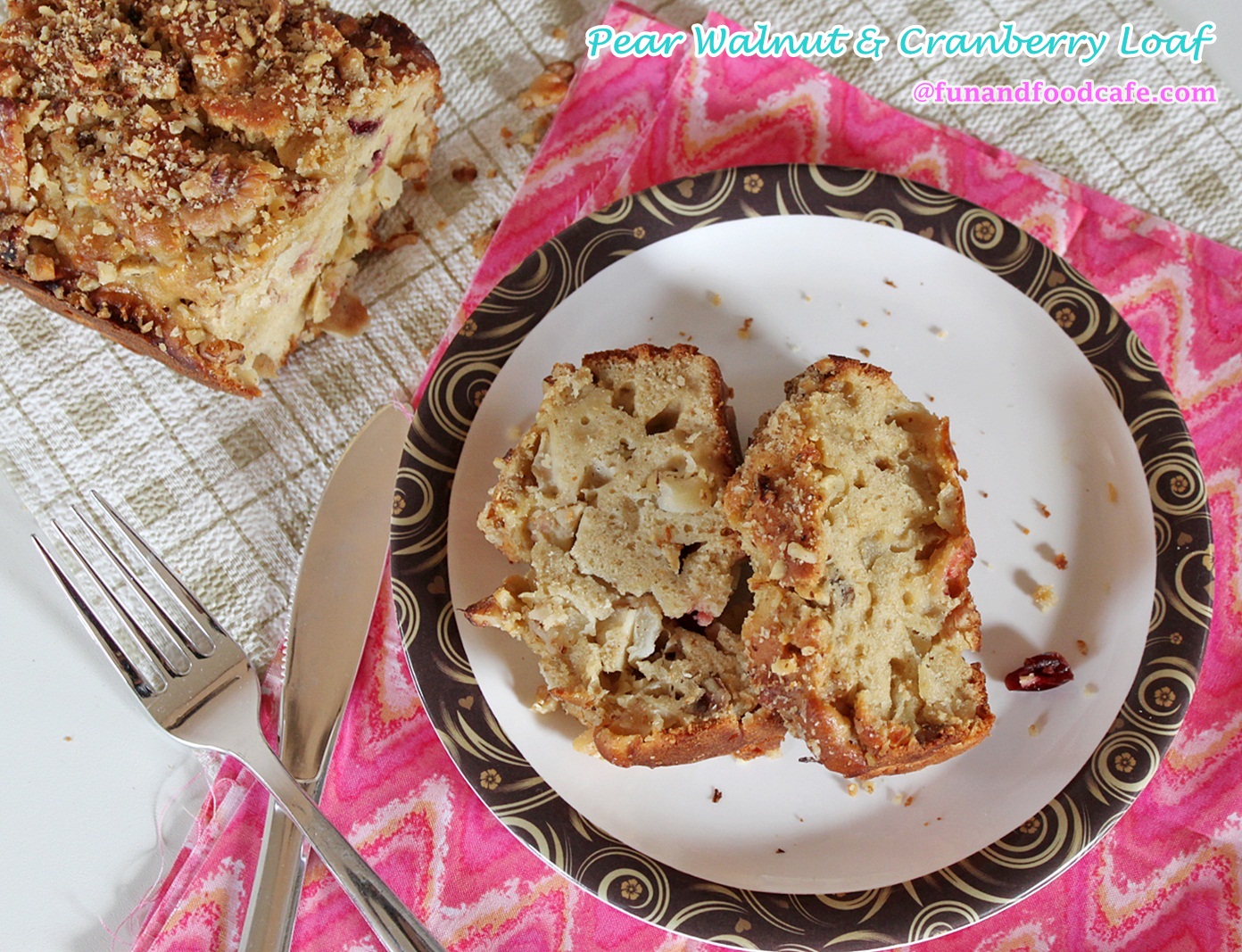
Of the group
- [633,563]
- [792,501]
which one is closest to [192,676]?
[633,563]

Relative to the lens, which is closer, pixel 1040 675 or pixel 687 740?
pixel 687 740

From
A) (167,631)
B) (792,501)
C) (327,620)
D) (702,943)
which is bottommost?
(702,943)

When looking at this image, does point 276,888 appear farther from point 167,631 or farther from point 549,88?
point 549,88

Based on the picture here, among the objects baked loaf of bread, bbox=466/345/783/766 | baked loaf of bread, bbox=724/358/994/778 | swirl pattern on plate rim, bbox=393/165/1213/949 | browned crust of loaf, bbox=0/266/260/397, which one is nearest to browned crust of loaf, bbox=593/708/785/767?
baked loaf of bread, bbox=466/345/783/766

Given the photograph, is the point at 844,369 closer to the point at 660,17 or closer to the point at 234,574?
the point at 660,17

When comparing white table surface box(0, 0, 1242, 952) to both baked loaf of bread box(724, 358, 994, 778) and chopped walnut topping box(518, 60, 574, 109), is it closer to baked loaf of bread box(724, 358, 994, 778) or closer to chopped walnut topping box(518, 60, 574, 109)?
baked loaf of bread box(724, 358, 994, 778)

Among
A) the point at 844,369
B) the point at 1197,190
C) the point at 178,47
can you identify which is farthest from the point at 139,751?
the point at 1197,190
